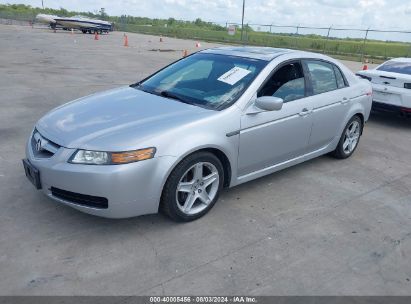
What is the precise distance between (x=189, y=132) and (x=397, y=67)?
6.40 meters

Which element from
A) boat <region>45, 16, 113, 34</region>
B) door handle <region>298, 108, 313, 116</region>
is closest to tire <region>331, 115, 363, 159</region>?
door handle <region>298, 108, 313, 116</region>

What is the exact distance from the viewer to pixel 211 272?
303 centimetres

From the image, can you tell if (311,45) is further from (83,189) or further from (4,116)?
(83,189)

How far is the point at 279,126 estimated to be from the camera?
4.24 metres

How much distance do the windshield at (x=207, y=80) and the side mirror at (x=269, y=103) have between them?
0.76 ft

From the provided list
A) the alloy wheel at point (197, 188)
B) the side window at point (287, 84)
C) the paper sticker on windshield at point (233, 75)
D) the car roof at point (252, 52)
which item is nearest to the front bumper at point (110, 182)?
the alloy wheel at point (197, 188)

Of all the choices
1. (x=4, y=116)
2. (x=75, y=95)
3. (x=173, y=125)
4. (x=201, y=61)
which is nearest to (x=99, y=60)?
(x=75, y=95)

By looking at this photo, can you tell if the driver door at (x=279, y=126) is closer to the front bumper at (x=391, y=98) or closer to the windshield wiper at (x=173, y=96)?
the windshield wiper at (x=173, y=96)

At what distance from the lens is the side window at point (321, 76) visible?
4797 mm

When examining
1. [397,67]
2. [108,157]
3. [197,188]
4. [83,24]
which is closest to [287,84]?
[197,188]

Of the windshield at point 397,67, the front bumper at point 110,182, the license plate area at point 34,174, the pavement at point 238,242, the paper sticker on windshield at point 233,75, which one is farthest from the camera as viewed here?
the windshield at point 397,67

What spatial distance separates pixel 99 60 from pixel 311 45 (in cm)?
2099

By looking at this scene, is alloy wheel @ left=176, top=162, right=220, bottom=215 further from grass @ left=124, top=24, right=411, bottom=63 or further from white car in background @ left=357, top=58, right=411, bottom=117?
grass @ left=124, top=24, right=411, bottom=63

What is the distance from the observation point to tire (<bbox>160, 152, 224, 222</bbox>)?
11.3 feet
